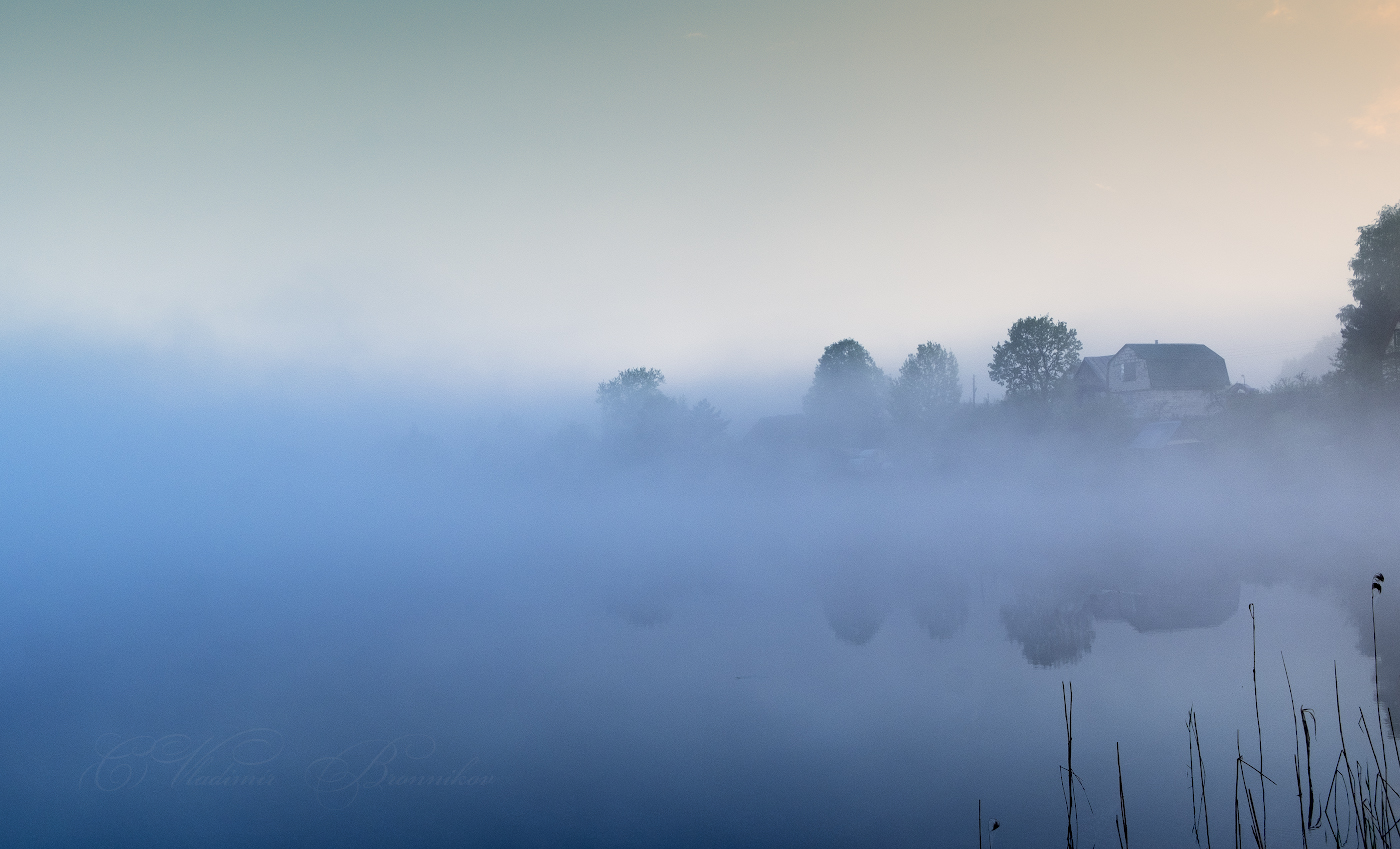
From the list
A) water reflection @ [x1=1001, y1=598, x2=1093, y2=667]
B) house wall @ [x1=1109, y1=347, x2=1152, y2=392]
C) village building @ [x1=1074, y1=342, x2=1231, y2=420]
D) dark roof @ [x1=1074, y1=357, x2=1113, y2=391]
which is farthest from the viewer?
dark roof @ [x1=1074, y1=357, x2=1113, y2=391]

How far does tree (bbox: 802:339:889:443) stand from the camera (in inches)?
2178

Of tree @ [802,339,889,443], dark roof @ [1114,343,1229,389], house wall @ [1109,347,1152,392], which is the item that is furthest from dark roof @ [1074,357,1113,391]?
tree @ [802,339,889,443]

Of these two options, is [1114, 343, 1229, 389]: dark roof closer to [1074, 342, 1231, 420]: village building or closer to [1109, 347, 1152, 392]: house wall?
[1074, 342, 1231, 420]: village building

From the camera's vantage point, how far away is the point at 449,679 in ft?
44.9

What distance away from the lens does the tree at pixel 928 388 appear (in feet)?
171

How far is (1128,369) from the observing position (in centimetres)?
4703

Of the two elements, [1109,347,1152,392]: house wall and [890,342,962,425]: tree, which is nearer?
[1109,347,1152,392]: house wall

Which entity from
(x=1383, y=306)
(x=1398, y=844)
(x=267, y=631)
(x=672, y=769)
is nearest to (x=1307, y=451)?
(x=1383, y=306)

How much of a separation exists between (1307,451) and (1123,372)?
17292 mm

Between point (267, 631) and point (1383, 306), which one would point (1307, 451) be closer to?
point (1383, 306)

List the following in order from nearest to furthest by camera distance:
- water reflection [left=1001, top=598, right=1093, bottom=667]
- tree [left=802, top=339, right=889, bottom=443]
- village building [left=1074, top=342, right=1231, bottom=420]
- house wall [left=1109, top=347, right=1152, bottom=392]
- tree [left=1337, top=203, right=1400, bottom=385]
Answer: water reflection [left=1001, top=598, right=1093, bottom=667] → tree [left=1337, top=203, right=1400, bottom=385] → village building [left=1074, top=342, right=1231, bottom=420] → house wall [left=1109, top=347, right=1152, bottom=392] → tree [left=802, top=339, right=889, bottom=443]

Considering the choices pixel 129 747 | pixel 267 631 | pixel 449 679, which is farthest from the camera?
pixel 267 631

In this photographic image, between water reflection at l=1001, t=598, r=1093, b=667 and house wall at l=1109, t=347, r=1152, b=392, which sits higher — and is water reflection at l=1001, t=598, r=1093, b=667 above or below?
below
